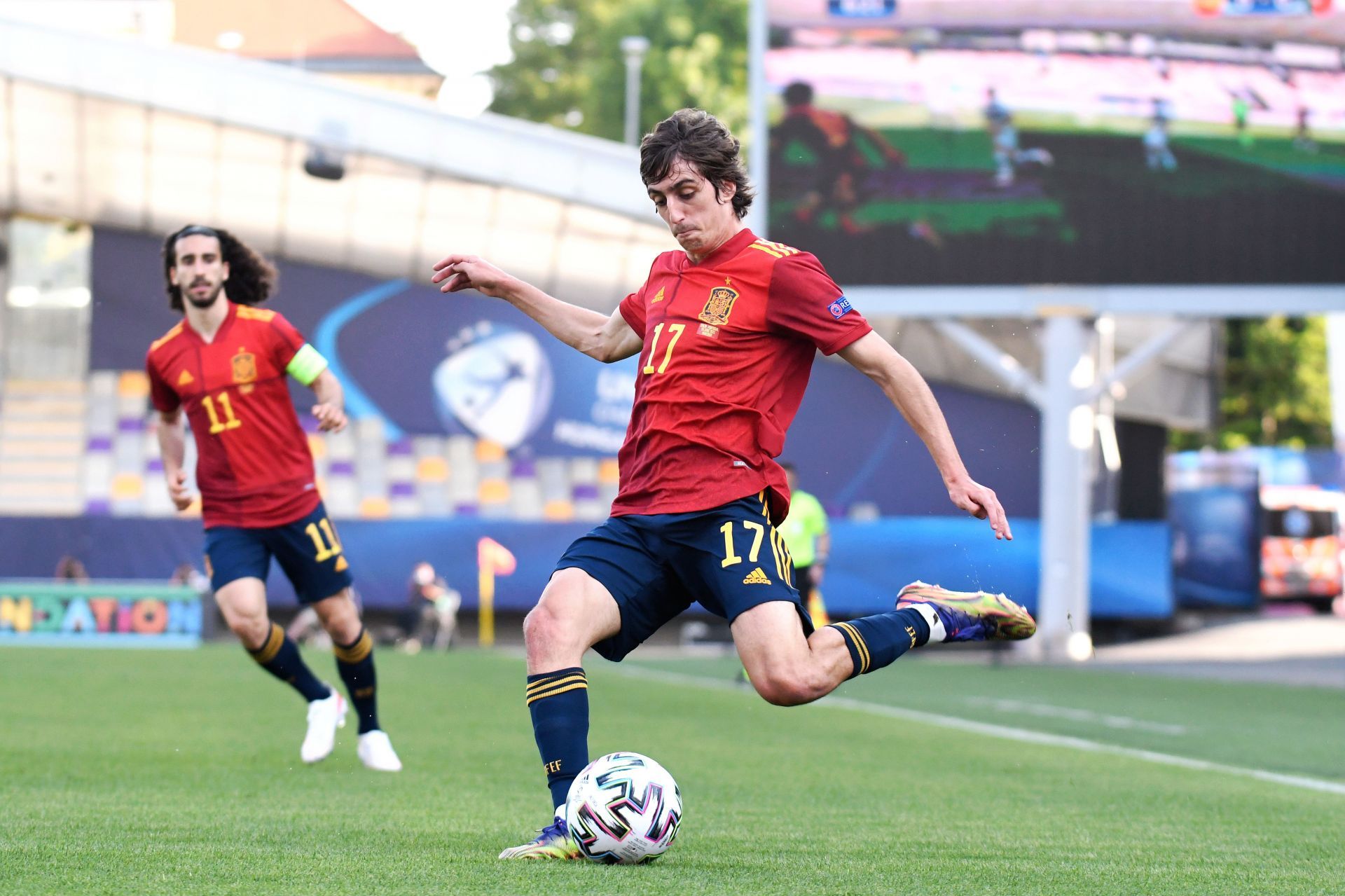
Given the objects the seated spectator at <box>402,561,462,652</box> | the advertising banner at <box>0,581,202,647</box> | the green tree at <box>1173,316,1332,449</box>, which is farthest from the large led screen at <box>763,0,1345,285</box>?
the green tree at <box>1173,316,1332,449</box>

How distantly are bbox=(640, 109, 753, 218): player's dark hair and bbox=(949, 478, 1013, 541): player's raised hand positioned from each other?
1.06 m

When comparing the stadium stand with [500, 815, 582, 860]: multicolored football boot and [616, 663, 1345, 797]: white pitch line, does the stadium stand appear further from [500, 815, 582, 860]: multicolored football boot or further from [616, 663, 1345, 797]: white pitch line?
[500, 815, 582, 860]: multicolored football boot

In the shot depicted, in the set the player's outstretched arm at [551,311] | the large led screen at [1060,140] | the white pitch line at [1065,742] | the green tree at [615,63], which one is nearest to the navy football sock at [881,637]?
the player's outstretched arm at [551,311]

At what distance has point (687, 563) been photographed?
507 cm

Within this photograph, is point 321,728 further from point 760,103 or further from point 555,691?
point 760,103

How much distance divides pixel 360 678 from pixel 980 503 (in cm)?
388

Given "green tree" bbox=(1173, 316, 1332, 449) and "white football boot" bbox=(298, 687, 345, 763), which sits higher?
"green tree" bbox=(1173, 316, 1332, 449)

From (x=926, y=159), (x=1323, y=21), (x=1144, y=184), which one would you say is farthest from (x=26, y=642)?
(x=1323, y=21)

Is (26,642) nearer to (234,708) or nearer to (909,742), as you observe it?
(234,708)

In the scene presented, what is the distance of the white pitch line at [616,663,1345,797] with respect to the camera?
27.1 ft

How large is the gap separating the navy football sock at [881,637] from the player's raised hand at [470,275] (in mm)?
1442

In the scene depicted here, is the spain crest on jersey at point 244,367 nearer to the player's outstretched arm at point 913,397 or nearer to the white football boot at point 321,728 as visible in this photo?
the white football boot at point 321,728

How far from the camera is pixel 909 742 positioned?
10016 millimetres

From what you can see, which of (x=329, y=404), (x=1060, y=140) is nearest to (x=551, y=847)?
(x=329, y=404)
